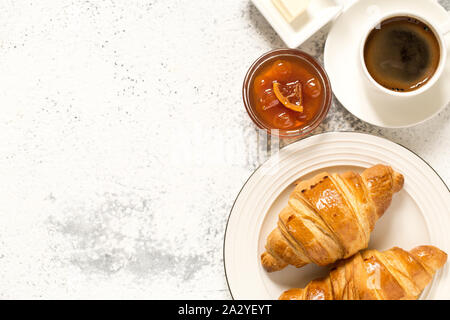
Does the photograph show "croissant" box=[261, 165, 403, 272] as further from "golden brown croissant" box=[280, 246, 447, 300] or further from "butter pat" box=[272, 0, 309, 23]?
"butter pat" box=[272, 0, 309, 23]

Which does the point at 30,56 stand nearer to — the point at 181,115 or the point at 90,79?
the point at 90,79

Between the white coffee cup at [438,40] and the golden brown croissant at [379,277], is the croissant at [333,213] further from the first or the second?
the white coffee cup at [438,40]

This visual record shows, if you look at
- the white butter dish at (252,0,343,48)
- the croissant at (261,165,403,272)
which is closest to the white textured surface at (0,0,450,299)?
the white butter dish at (252,0,343,48)

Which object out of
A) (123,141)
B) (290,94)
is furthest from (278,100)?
(123,141)

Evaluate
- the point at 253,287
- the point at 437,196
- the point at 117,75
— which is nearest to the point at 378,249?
the point at 437,196

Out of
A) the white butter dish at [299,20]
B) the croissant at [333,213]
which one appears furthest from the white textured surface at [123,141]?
the croissant at [333,213]

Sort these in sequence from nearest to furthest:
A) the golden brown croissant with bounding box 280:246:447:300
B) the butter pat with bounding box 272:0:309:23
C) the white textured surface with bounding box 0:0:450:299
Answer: the golden brown croissant with bounding box 280:246:447:300 → the butter pat with bounding box 272:0:309:23 → the white textured surface with bounding box 0:0:450:299

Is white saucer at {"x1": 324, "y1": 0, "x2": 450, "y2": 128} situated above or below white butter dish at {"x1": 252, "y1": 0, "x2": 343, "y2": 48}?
below
